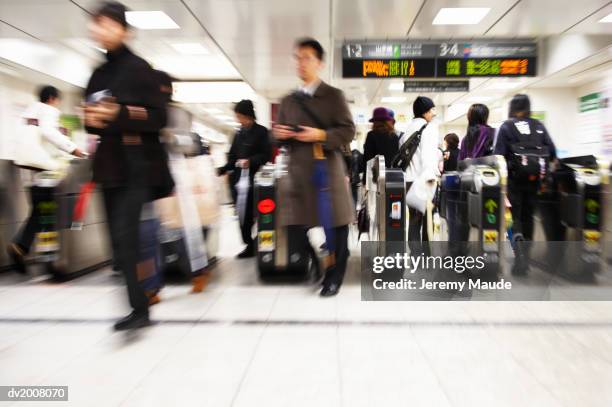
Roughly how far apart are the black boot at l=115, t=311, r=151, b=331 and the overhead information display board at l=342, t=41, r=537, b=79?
5856 mm

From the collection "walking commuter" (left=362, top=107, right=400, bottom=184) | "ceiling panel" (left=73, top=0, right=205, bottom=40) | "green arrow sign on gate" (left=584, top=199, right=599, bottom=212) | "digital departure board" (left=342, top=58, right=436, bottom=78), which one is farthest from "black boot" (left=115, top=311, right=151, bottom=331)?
"digital departure board" (left=342, top=58, right=436, bottom=78)

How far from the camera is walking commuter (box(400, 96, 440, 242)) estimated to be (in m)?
3.12

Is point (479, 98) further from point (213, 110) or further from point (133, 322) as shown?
point (133, 322)

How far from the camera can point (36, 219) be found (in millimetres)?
3547

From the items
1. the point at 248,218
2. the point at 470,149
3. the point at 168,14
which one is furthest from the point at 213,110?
the point at 470,149

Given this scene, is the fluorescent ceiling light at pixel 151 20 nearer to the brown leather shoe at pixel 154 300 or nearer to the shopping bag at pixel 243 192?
the shopping bag at pixel 243 192

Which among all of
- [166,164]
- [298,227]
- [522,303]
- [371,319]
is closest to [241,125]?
[298,227]

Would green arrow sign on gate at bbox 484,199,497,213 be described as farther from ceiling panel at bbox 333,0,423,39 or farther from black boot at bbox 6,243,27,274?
black boot at bbox 6,243,27,274

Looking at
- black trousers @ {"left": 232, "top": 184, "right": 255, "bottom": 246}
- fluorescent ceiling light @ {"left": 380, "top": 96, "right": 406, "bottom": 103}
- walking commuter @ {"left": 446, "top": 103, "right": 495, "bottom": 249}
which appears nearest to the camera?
walking commuter @ {"left": 446, "top": 103, "right": 495, "bottom": 249}

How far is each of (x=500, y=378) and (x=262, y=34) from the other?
21.6 feet

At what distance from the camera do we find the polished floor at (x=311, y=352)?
1544mm

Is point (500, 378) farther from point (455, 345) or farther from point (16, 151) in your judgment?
point (16, 151)

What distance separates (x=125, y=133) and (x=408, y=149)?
7.25 ft

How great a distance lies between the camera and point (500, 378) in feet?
5.39
